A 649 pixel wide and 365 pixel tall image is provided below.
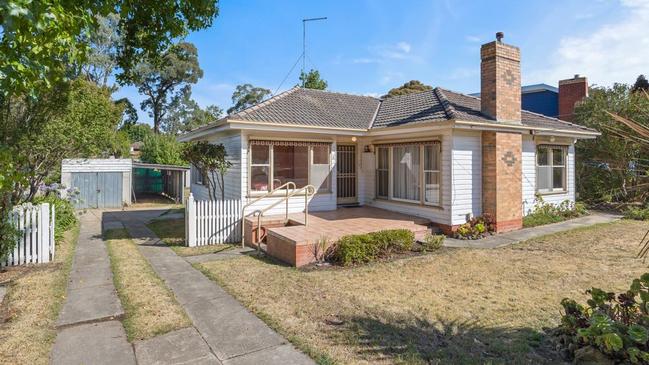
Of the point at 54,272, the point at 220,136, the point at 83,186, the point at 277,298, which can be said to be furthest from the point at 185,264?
the point at 83,186

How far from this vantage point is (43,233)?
26.0 feet

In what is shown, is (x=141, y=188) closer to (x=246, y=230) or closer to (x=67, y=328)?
(x=246, y=230)

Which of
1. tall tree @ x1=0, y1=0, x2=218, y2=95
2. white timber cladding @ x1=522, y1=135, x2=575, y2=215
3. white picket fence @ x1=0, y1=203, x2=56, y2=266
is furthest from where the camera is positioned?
white timber cladding @ x1=522, y1=135, x2=575, y2=215

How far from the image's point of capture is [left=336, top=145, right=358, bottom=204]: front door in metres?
13.4

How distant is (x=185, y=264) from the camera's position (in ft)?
26.3

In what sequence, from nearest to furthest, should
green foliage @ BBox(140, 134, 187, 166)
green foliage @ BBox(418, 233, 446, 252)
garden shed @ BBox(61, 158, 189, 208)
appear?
green foliage @ BBox(418, 233, 446, 252) → garden shed @ BBox(61, 158, 189, 208) → green foliage @ BBox(140, 134, 187, 166)

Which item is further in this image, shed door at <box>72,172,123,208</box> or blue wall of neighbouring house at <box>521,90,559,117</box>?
blue wall of neighbouring house at <box>521,90,559,117</box>

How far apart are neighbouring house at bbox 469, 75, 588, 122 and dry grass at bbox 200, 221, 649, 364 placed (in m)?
17.3

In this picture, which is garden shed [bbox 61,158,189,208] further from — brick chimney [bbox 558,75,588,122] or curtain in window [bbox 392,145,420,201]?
brick chimney [bbox 558,75,588,122]

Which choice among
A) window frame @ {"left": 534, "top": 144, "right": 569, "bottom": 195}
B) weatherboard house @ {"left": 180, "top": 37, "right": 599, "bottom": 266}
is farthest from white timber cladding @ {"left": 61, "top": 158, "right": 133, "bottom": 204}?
window frame @ {"left": 534, "top": 144, "right": 569, "bottom": 195}

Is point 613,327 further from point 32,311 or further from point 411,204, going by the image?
point 411,204

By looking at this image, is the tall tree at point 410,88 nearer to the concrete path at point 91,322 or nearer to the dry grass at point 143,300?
the dry grass at point 143,300

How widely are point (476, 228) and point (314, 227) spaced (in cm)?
452

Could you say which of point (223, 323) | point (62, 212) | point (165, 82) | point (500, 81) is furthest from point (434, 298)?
point (165, 82)
